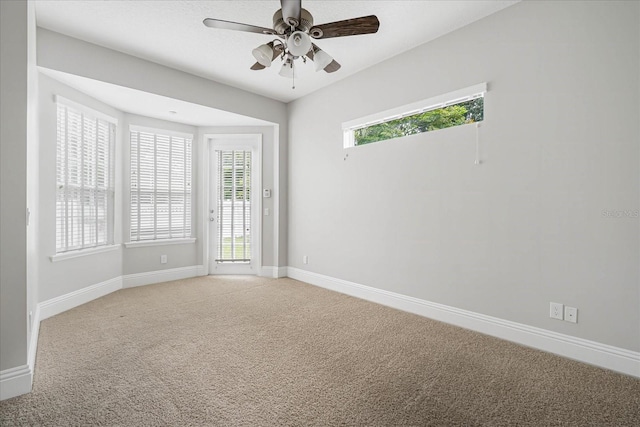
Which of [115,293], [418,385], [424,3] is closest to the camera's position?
[418,385]

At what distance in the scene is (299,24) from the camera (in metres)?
2.21

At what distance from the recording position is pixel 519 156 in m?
2.73

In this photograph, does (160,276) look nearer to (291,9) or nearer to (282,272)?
(282,272)

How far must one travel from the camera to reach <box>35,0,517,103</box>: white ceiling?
2771 mm

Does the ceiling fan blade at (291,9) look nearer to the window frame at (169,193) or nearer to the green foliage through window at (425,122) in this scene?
the green foliage through window at (425,122)

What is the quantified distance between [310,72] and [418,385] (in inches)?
147

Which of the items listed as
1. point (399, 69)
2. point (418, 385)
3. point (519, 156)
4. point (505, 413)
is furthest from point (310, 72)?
point (505, 413)

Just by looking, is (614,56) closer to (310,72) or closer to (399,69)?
(399,69)

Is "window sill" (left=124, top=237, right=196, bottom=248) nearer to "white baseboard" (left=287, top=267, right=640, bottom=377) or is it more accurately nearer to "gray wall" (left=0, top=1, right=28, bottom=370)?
"gray wall" (left=0, top=1, right=28, bottom=370)

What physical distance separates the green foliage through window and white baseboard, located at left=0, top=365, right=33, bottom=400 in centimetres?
382

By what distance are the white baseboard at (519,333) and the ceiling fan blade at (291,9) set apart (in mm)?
3000

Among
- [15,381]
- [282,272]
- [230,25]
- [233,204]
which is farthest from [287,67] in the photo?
[282,272]

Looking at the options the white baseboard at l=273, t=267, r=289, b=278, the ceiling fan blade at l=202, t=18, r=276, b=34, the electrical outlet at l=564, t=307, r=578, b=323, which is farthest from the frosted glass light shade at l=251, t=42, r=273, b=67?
the white baseboard at l=273, t=267, r=289, b=278

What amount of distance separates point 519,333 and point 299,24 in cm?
313
